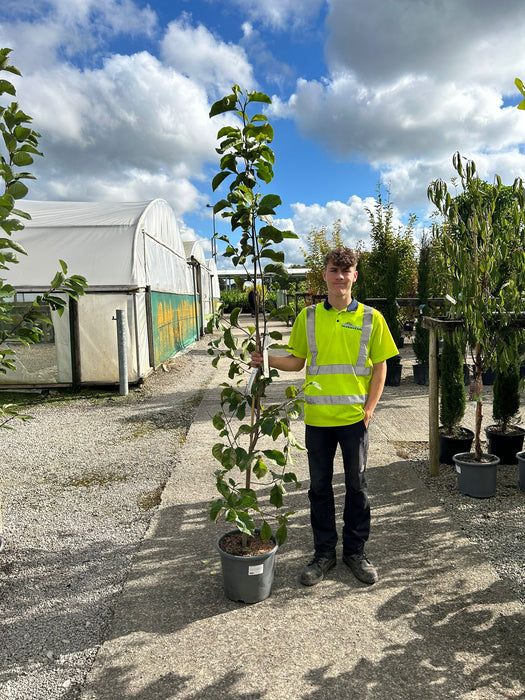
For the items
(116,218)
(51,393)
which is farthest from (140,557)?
(116,218)

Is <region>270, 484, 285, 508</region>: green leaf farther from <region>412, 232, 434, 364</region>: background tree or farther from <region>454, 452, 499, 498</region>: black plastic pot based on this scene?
<region>412, 232, 434, 364</region>: background tree

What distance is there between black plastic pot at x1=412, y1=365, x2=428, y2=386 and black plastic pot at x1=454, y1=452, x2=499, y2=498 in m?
5.90

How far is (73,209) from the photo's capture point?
12820 millimetres

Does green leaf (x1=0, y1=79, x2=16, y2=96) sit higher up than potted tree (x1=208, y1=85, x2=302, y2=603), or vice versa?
green leaf (x1=0, y1=79, x2=16, y2=96)

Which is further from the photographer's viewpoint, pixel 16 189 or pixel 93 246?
pixel 93 246

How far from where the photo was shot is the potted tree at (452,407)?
17.6ft

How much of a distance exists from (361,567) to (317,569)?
0.28 m

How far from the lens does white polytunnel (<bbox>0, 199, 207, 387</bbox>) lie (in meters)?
9.88

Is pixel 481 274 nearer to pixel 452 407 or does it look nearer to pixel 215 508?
pixel 452 407

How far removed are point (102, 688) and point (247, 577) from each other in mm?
924

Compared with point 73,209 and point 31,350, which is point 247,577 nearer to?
point 31,350

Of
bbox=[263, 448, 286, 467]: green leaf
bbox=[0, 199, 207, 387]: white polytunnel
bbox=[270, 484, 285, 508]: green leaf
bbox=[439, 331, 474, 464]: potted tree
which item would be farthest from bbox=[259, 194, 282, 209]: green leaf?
bbox=[0, 199, 207, 387]: white polytunnel

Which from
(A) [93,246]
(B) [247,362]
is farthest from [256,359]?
(A) [93,246]

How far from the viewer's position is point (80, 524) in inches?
169
